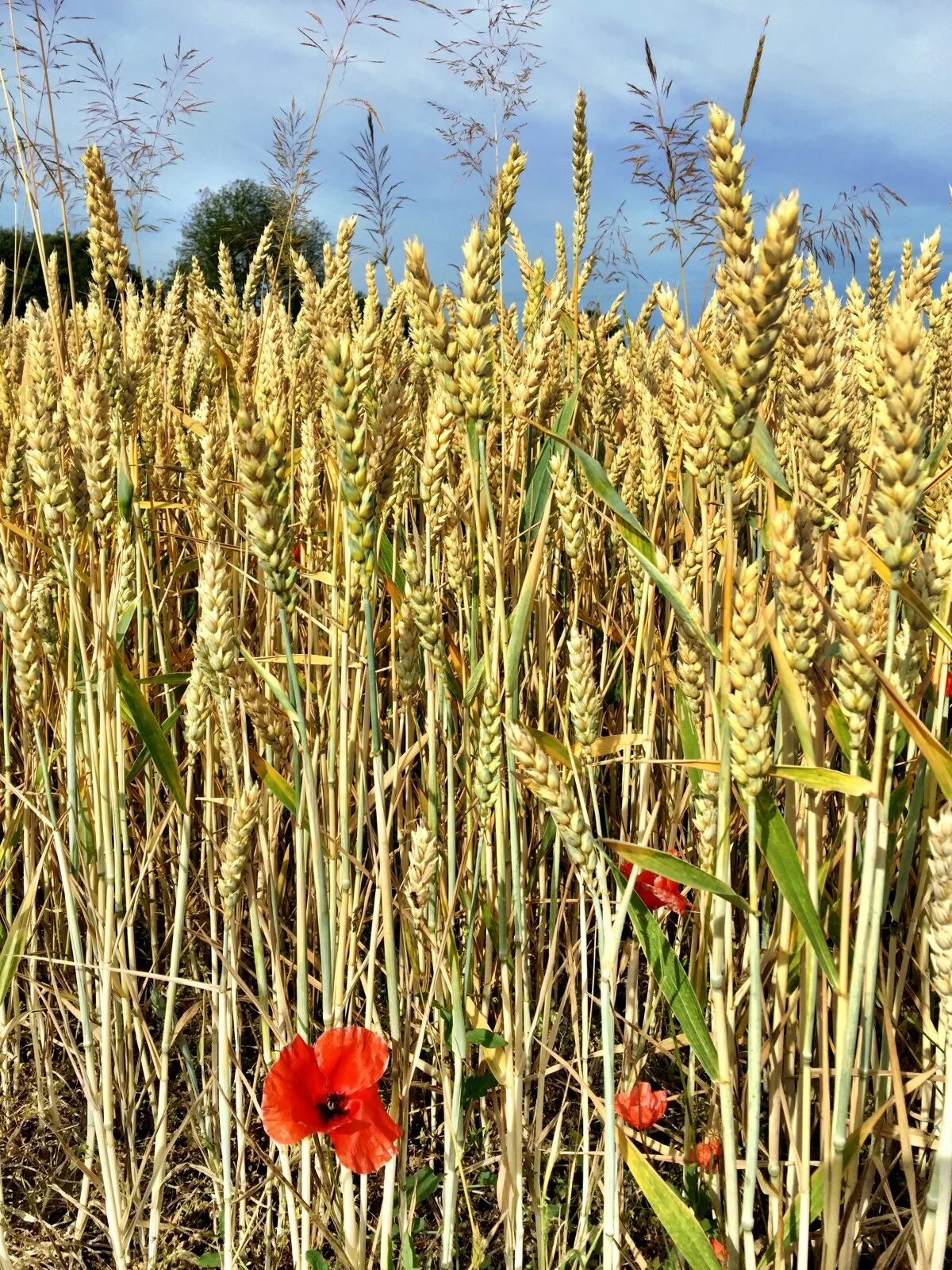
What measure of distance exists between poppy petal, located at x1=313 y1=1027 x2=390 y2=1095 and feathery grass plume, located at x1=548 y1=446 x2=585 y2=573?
512 millimetres

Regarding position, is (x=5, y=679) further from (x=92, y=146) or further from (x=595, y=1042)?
(x=595, y=1042)

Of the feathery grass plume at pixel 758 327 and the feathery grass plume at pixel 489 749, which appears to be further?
the feathery grass plume at pixel 489 749

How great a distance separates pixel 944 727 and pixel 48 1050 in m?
1.32

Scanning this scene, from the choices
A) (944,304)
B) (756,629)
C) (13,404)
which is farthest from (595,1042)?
(944,304)

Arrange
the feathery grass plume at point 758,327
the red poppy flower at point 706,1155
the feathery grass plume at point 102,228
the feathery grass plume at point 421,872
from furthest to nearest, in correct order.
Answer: the feathery grass plume at point 102,228 < the red poppy flower at point 706,1155 < the feathery grass plume at point 421,872 < the feathery grass plume at point 758,327

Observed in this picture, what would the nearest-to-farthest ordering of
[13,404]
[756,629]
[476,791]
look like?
[756,629], [476,791], [13,404]

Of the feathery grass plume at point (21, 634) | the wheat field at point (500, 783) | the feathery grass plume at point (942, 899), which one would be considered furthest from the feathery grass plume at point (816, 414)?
the feathery grass plume at point (21, 634)

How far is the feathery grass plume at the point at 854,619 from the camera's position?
0.62 meters

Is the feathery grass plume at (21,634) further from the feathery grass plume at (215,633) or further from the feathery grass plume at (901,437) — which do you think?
the feathery grass plume at (901,437)

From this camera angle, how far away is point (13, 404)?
1.37 m

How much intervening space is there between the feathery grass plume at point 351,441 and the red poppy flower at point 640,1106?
601mm


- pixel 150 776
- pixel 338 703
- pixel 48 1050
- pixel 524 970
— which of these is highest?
pixel 338 703

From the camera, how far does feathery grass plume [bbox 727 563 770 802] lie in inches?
23.2

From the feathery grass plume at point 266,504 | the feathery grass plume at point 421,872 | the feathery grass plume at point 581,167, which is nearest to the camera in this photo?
the feathery grass plume at point 266,504
